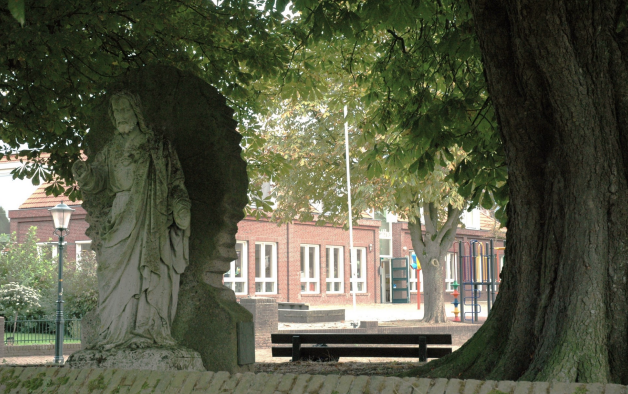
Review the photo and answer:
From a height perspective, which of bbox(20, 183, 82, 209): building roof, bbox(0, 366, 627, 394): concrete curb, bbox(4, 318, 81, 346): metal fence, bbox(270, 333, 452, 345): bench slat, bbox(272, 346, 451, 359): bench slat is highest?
bbox(20, 183, 82, 209): building roof

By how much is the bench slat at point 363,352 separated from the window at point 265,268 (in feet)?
74.1

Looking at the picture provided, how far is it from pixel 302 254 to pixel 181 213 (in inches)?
1242

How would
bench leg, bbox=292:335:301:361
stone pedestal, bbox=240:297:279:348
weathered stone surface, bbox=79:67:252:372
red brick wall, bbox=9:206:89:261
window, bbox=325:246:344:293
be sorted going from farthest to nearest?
1. window, bbox=325:246:344:293
2. red brick wall, bbox=9:206:89:261
3. stone pedestal, bbox=240:297:279:348
4. bench leg, bbox=292:335:301:361
5. weathered stone surface, bbox=79:67:252:372

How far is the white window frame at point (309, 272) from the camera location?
3891 cm

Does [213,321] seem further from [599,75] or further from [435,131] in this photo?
[599,75]

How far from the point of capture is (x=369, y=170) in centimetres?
955

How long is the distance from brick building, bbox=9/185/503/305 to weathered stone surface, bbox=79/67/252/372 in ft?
69.4

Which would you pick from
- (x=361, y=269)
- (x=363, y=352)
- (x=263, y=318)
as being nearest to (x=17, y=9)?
(x=363, y=352)

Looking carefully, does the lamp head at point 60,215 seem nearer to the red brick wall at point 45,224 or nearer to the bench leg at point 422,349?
the bench leg at point 422,349

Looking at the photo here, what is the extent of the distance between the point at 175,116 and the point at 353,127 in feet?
58.5

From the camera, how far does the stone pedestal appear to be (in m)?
19.8

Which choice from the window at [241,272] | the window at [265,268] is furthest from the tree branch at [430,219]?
the window at [265,268]

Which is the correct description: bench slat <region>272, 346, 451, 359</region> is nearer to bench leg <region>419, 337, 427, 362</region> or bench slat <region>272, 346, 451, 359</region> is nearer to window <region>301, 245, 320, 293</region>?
bench leg <region>419, 337, 427, 362</region>

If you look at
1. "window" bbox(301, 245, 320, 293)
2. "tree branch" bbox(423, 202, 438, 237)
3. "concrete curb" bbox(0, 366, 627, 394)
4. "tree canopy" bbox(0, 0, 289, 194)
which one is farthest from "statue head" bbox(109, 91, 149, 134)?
"window" bbox(301, 245, 320, 293)
